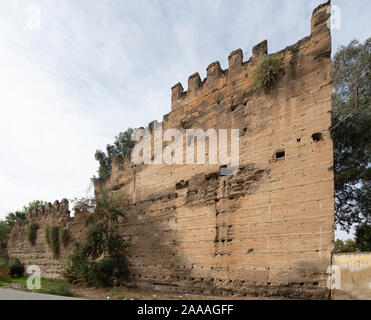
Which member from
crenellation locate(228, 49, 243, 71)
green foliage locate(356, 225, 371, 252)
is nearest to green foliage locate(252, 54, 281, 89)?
crenellation locate(228, 49, 243, 71)

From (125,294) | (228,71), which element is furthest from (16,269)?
(228,71)

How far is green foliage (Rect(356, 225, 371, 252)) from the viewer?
583 inches

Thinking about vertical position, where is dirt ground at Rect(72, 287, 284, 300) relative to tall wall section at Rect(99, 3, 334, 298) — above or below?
below

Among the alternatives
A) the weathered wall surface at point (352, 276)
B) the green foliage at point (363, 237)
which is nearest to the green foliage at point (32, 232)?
the weathered wall surface at point (352, 276)

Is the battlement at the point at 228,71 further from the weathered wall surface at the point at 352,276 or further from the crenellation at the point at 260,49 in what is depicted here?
the weathered wall surface at the point at 352,276

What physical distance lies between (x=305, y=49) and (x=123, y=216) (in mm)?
8675

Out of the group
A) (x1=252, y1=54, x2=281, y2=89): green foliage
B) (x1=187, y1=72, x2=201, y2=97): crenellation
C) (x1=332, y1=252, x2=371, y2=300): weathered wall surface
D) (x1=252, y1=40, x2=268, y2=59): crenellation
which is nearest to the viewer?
(x1=332, y1=252, x2=371, y2=300): weathered wall surface

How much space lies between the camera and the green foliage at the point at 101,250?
11000mm

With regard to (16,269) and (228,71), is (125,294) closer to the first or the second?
(228,71)

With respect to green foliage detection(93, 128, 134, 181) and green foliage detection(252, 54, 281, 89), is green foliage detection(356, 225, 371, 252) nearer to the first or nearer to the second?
green foliage detection(252, 54, 281, 89)

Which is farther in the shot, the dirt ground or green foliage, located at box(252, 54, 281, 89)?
the dirt ground

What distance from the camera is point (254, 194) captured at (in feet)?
26.0

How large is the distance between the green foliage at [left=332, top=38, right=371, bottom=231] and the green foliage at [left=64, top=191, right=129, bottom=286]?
35.8 ft
